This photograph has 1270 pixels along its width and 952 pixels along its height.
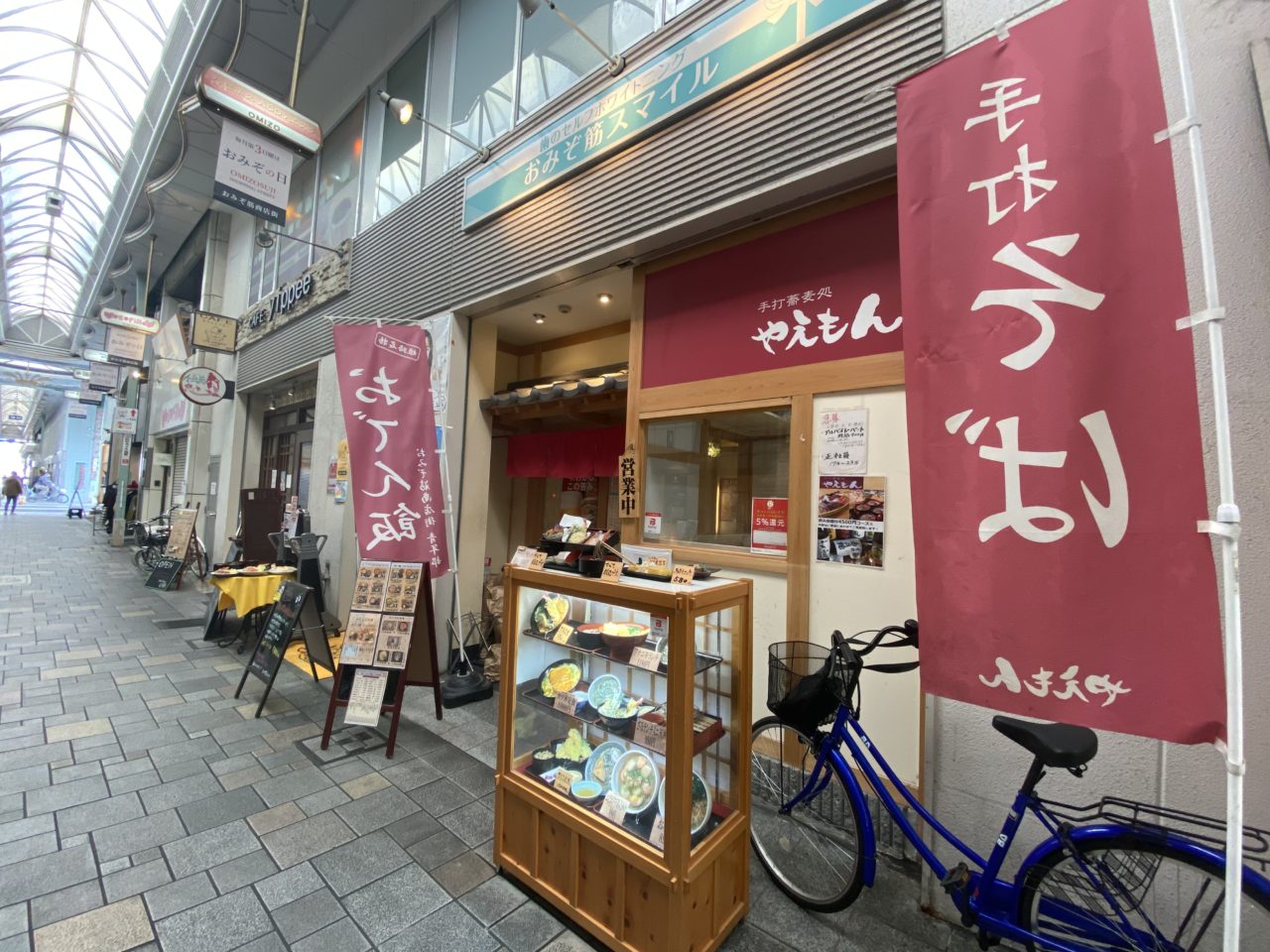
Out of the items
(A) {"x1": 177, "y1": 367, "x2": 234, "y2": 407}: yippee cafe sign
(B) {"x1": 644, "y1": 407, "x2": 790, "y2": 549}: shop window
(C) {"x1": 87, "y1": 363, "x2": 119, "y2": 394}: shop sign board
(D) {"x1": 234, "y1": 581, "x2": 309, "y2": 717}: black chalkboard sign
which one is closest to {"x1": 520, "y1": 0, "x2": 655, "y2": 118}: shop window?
(B) {"x1": 644, "y1": 407, "x2": 790, "y2": 549}: shop window

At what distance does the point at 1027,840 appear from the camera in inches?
92.1

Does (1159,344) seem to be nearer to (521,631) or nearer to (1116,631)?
(1116,631)

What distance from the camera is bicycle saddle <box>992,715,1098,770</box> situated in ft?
5.83

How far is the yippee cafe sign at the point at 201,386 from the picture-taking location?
10.2m

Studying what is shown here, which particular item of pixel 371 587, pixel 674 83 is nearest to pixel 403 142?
pixel 674 83

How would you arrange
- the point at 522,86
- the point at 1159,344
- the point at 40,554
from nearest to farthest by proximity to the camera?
the point at 1159,344 → the point at 522,86 → the point at 40,554

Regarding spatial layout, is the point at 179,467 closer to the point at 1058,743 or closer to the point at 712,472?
the point at 712,472

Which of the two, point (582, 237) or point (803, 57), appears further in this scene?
point (582, 237)

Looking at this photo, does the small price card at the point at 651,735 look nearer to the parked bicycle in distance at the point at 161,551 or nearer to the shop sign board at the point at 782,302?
the shop sign board at the point at 782,302

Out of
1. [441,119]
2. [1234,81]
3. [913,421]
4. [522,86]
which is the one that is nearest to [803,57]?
[1234,81]

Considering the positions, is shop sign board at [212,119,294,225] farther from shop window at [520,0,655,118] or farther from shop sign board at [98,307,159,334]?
shop sign board at [98,307,159,334]

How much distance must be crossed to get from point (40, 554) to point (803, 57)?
710 inches

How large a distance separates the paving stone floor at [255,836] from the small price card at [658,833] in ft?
2.06

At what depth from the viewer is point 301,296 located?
8703mm
